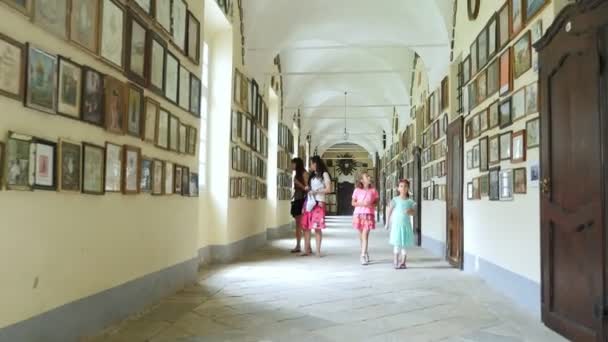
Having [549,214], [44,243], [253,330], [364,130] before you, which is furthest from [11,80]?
[364,130]

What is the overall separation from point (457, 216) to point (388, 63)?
7.39 m

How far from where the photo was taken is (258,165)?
1153 centimetres

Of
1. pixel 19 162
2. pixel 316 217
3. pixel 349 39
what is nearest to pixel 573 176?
pixel 19 162

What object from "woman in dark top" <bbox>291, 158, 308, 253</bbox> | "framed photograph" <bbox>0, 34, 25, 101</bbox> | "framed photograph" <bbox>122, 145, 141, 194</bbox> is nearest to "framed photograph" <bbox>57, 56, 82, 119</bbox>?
"framed photograph" <bbox>0, 34, 25, 101</bbox>

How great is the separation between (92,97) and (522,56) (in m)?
3.96

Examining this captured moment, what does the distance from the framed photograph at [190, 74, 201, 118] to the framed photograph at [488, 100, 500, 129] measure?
11.3ft

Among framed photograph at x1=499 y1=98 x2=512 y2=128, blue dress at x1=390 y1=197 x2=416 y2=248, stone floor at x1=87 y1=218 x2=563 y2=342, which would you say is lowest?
stone floor at x1=87 y1=218 x2=563 y2=342

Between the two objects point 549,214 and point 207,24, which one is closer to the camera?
point 549,214

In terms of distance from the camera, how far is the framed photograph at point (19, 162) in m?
2.81

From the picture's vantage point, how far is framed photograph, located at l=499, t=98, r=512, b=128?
565cm

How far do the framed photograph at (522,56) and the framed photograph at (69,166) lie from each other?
401 cm

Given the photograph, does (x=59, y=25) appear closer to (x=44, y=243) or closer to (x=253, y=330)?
(x=44, y=243)

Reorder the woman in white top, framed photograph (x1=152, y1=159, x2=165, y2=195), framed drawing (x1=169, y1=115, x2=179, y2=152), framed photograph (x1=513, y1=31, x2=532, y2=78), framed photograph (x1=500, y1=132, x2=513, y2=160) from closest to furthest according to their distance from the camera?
1. framed photograph (x1=152, y1=159, x2=165, y2=195)
2. framed photograph (x1=513, y1=31, x2=532, y2=78)
3. framed drawing (x1=169, y1=115, x2=179, y2=152)
4. framed photograph (x1=500, y1=132, x2=513, y2=160)
5. the woman in white top

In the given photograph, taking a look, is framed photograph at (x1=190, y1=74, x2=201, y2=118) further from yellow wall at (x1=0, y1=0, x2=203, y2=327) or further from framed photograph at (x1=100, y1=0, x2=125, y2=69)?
framed photograph at (x1=100, y1=0, x2=125, y2=69)
